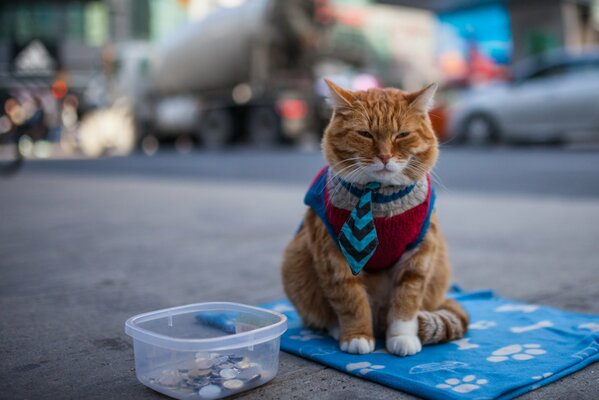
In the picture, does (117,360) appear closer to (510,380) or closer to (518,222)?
(510,380)

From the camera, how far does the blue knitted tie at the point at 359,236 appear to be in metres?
2.03

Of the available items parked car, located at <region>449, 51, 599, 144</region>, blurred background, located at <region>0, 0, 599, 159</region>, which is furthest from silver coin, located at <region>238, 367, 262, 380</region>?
parked car, located at <region>449, 51, 599, 144</region>

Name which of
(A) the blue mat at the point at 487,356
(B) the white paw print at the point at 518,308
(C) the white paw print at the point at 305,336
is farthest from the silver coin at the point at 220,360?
(B) the white paw print at the point at 518,308

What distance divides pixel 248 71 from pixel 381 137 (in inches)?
501

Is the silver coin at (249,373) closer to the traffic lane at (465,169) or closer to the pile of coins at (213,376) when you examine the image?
the pile of coins at (213,376)

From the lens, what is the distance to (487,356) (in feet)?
6.73

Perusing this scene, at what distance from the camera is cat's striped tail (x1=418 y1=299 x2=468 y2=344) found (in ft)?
7.13

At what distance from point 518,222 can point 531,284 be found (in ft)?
5.89

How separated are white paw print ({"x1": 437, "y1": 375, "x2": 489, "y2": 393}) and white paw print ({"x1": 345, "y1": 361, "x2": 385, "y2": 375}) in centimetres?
23

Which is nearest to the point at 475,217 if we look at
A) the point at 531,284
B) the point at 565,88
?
the point at 531,284

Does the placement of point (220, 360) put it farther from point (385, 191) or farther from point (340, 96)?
point (340, 96)

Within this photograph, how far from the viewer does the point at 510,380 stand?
1.81 metres

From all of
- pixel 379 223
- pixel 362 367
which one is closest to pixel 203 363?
pixel 362 367

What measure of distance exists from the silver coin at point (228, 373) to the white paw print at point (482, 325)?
104 cm
